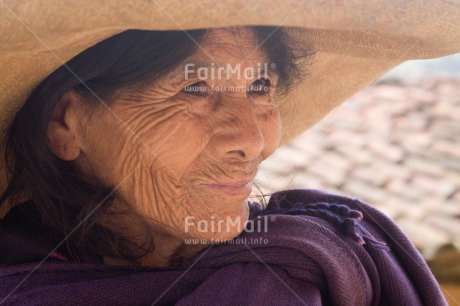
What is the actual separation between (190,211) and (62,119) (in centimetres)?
39

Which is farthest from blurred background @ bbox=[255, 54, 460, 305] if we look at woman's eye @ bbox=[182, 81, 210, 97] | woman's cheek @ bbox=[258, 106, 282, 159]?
woman's eye @ bbox=[182, 81, 210, 97]

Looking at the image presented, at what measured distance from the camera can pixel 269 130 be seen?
1.54 metres

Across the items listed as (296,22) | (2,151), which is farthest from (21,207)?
(296,22)

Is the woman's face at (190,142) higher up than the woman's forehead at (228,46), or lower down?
lower down

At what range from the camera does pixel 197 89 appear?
4.55 ft

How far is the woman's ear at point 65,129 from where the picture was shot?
1399mm

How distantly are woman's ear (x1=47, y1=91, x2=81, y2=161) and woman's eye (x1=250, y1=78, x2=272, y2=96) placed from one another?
0.44 metres

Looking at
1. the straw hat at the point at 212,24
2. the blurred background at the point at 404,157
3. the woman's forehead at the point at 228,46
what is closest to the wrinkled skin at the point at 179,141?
the woman's forehead at the point at 228,46

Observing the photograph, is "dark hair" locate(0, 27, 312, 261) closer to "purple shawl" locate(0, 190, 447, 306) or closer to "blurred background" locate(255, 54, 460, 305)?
"purple shawl" locate(0, 190, 447, 306)

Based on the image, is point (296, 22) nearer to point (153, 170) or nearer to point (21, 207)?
point (153, 170)

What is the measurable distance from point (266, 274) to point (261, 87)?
1.62 feet

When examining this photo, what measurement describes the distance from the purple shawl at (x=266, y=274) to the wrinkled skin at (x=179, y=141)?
98 mm

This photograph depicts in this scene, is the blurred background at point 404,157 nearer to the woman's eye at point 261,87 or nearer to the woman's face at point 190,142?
the woman's eye at point 261,87

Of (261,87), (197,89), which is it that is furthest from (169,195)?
(261,87)
